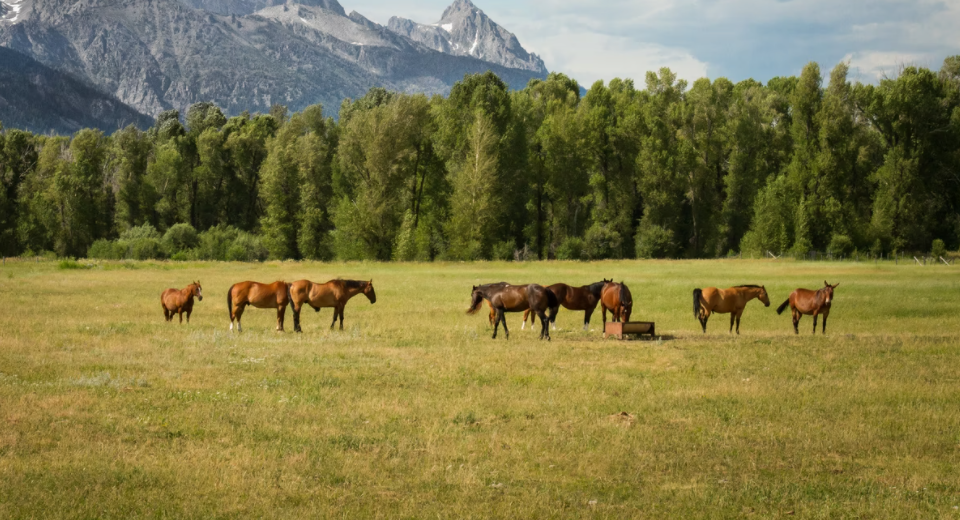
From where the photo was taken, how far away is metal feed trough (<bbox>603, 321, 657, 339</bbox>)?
23.4 m

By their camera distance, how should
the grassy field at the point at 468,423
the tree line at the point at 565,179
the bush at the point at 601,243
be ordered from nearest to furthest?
the grassy field at the point at 468,423, the tree line at the point at 565,179, the bush at the point at 601,243

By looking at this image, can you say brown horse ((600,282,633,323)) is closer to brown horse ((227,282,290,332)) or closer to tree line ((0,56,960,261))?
brown horse ((227,282,290,332))

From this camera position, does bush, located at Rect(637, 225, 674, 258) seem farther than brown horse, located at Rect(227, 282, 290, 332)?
Yes

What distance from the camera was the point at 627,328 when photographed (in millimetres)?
23438

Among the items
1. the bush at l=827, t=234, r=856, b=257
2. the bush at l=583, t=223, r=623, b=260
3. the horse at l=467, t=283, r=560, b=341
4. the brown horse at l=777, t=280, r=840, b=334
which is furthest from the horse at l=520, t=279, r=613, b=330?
the bush at l=827, t=234, r=856, b=257

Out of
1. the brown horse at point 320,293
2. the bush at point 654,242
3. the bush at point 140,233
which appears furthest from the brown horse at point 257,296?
the bush at point 140,233

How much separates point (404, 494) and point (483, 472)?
4.27 ft

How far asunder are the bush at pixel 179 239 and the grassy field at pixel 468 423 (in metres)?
65.3

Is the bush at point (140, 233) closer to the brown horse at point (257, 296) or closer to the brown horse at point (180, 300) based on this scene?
the brown horse at point (180, 300)

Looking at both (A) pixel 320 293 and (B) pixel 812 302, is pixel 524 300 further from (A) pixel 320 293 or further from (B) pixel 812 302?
(B) pixel 812 302

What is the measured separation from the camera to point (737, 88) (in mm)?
98125

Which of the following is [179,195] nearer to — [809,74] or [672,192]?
[672,192]

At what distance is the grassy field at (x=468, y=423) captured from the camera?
9.52m

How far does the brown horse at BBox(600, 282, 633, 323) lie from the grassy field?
1002mm
